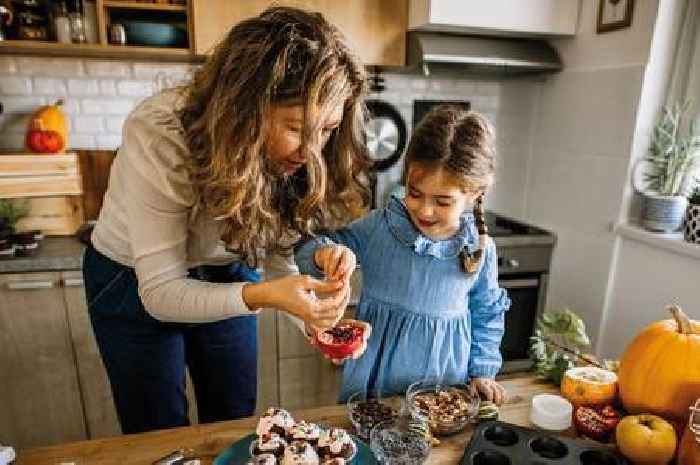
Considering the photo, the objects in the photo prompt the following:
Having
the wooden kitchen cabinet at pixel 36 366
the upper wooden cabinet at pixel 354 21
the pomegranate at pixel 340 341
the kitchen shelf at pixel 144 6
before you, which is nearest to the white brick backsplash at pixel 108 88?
the kitchen shelf at pixel 144 6

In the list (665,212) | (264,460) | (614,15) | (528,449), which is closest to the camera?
(264,460)

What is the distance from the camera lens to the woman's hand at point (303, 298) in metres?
0.86

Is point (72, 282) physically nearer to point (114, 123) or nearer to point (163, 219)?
point (114, 123)

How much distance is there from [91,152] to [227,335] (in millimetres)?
1287

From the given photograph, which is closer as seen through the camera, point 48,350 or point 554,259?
point 48,350

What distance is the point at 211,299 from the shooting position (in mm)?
889

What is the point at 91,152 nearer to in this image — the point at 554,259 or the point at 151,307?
the point at 151,307

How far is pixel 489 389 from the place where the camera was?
1.02 m

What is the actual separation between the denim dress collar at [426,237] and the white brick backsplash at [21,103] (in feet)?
5.45

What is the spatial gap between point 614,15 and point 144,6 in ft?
5.75

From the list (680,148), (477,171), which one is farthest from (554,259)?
(477,171)

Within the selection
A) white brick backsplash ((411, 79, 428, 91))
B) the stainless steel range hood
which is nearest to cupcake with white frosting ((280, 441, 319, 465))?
the stainless steel range hood

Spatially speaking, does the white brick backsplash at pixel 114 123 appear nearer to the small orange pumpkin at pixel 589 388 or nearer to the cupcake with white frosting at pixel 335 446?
the cupcake with white frosting at pixel 335 446

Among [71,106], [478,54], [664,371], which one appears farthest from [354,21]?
[664,371]
